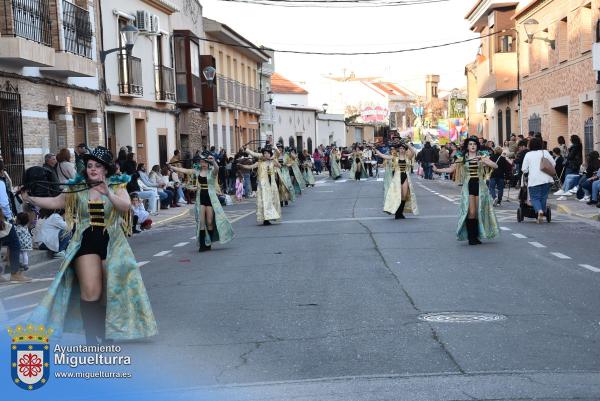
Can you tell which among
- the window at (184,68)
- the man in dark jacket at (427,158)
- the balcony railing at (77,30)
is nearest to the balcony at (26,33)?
the balcony railing at (77,30)

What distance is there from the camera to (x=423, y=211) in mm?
22125

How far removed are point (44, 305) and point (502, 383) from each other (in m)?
3.43

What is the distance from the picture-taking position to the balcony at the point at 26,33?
64.1 ft

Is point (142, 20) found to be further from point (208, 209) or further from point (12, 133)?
point (208, 209)

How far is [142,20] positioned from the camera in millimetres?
30719

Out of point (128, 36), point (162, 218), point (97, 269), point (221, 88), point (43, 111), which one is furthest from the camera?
point (221, 88)

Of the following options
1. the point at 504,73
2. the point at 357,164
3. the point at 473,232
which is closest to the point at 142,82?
the point at 357,164

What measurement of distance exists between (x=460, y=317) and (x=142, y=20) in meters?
24.2

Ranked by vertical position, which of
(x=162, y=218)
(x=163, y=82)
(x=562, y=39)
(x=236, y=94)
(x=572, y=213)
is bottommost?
(x=162, y=218)

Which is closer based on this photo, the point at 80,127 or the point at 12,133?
the point at 12,133

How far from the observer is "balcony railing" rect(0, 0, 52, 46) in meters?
19.8

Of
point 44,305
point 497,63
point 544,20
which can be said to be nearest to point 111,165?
point 44,305

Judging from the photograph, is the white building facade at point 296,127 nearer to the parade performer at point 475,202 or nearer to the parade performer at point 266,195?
the parade performer at point 266,195

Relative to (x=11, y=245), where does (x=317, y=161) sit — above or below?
below
